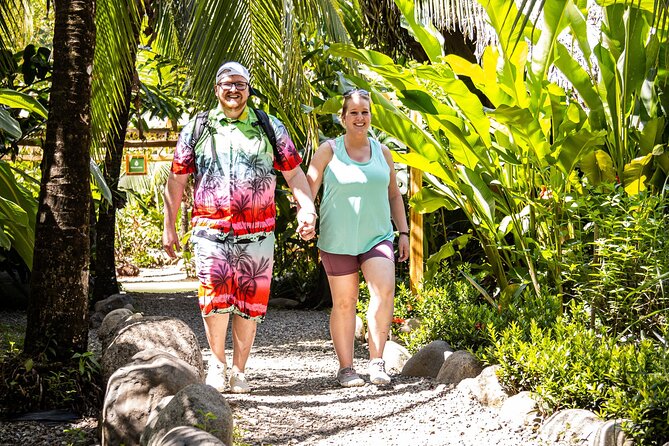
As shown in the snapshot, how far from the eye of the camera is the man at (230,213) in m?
4.38

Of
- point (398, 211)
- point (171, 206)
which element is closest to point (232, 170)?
point (171, 206)

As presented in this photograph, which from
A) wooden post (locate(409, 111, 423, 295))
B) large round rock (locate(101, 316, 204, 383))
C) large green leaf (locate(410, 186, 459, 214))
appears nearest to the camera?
large round rock (locate(101, 316, 204, 383))

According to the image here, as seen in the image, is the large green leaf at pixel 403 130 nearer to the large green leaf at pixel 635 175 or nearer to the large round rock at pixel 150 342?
the large green leaf at pixel 635 175

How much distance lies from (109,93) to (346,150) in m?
2.44

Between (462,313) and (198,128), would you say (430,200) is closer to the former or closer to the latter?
(462,313)

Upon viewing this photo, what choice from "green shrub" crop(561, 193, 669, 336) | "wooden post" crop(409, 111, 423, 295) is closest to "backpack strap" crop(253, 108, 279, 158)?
"green shrub" crop(561, 193, 669, 336)

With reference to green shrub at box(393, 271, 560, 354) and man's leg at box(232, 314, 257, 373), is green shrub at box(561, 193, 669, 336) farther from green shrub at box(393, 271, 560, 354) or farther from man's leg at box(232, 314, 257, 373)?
man's leg at box(232, 314, 257, 373)

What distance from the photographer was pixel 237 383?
4625 mm

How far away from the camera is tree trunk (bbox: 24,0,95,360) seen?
427 centimetres

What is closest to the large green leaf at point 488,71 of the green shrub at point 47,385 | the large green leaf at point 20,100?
the large green leaf at point 20,100

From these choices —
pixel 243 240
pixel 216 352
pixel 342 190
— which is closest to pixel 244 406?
pixel 216 352

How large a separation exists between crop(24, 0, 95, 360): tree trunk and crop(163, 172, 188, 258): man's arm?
401 mm

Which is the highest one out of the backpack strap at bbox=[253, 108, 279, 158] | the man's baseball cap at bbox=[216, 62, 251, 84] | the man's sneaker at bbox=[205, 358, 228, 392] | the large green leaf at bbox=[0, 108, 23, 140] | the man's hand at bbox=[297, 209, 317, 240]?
the man's baseball cap at bbox=[216, 62, 251, 84]

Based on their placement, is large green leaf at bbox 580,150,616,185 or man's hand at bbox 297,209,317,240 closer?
man's hand at bbox 297,209,317,240
